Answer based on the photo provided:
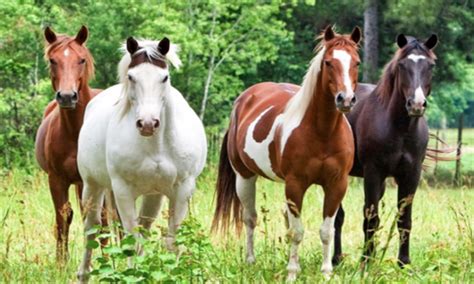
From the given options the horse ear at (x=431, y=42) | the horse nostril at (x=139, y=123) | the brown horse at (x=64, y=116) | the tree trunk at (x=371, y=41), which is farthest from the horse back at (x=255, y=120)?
the tree trunk at (x=371, y=41)

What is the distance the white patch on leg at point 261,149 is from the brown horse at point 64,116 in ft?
4.75

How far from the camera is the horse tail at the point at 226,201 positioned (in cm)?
817

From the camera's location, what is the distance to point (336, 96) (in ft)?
20.1

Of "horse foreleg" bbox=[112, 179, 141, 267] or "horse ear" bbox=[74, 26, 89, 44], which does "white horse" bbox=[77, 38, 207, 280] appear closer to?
"horse foreleg" bbox=[112, 179, 141, 267]

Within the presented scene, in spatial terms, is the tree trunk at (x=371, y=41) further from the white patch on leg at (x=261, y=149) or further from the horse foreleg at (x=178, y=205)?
the horse foreleg at (x=178, y=205)

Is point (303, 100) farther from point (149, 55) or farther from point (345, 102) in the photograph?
point (149, 55)

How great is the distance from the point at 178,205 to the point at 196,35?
11.9m

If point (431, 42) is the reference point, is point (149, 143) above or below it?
below

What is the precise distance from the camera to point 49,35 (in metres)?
6.89

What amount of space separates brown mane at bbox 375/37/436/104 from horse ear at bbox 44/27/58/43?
2838 millimetres

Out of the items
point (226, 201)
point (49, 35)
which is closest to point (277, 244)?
point (226, 201)

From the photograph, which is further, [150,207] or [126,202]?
[150,207]

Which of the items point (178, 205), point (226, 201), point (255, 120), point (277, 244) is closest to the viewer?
point (178, 205)

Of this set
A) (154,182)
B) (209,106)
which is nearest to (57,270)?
(154,182)
